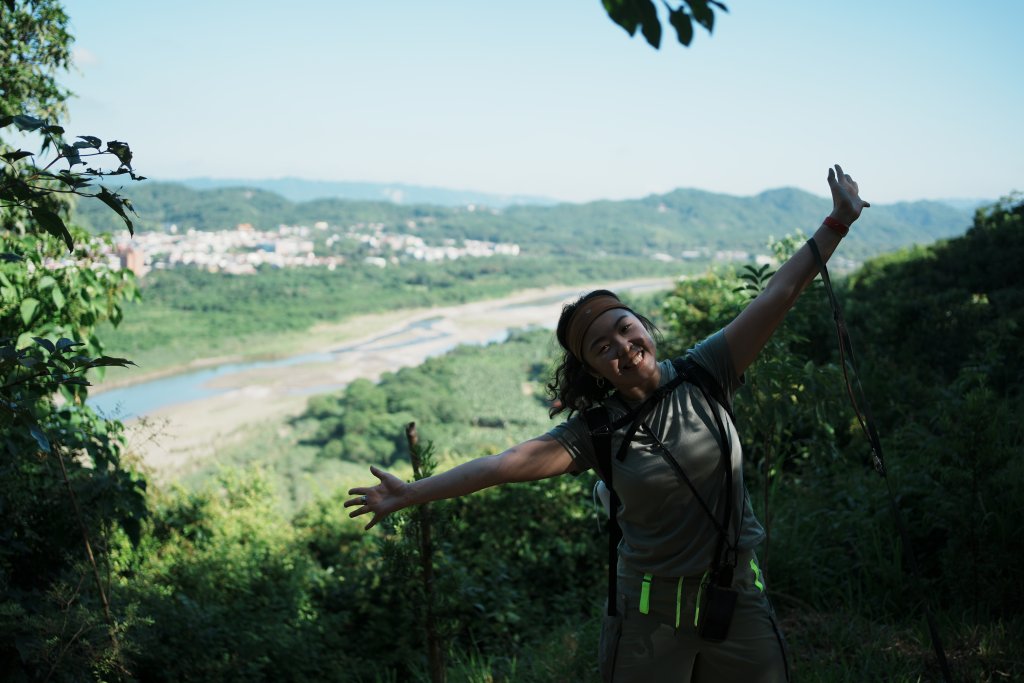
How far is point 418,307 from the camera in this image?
49.6 m

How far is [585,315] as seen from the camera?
1729mm

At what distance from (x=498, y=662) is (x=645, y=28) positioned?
2872mm

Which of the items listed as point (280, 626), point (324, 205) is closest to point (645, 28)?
point (280, 626)

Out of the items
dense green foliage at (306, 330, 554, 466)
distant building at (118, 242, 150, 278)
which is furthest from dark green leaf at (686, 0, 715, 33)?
dense green foliage at (306, 330, 554, 466)

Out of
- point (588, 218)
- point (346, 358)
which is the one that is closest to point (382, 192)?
point (588, 218)

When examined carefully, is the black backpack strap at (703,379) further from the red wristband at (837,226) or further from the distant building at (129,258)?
the distant building at (129,258)

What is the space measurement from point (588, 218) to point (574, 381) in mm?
74360

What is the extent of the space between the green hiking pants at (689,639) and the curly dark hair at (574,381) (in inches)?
15.4

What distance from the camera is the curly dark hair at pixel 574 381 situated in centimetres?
178

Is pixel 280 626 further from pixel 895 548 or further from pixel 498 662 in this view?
pixel 895 548

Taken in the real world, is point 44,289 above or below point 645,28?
below

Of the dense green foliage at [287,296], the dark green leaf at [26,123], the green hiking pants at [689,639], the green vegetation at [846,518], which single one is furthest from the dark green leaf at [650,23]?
the dense green foliage at [287,296]

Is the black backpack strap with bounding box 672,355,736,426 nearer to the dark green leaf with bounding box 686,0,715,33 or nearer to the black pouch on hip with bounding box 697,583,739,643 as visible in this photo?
the black pouch on hip with bounding box 697,583,739,643

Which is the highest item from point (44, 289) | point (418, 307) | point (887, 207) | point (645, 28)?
point (887, 207)
